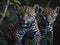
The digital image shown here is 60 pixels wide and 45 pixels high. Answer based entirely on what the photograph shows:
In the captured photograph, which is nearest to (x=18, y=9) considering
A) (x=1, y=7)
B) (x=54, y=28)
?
(x=1, y=7)

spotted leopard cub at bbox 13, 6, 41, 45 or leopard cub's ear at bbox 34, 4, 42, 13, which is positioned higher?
leopard cub's ear at bbox 34, 4, 42, 13

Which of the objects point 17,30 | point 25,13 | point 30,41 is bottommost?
point 30,41

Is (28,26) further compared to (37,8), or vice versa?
(37,8)

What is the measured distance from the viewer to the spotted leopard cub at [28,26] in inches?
63.7

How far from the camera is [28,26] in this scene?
5.33 feet

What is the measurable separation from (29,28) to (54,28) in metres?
0.33

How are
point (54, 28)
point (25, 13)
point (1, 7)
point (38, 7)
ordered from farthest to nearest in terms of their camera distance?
1. point (54, 28)
2. point (38, 7)
3. point (25, 13)
4. point (1, 7)

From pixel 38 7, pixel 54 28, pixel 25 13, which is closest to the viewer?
pixel 25 13

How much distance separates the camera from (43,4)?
1.81m

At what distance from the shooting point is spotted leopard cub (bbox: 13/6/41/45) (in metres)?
1.62

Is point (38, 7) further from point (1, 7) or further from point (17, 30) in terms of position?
point (1, 7)

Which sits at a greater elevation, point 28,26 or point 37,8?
point 37,8

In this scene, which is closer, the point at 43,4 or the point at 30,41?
the point at 30,41

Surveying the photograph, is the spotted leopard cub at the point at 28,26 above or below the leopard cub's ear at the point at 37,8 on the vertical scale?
below
